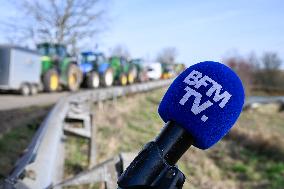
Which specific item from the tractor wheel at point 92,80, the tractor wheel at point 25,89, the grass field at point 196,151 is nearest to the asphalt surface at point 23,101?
the tractor wheel at point 25,89

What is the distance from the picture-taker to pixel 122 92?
16.8 m

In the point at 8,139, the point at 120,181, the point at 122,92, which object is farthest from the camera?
the point at 122,92

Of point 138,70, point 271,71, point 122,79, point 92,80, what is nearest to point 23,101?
point 92,80

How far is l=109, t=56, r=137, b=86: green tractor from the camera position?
26484 mm

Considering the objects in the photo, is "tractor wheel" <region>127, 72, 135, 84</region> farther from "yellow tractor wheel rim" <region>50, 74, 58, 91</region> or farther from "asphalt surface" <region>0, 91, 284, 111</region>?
"asphalt surface" <region>0, 91, 284, 111</region>

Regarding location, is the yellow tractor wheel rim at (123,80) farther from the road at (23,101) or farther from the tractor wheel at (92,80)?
the road at (23,101)

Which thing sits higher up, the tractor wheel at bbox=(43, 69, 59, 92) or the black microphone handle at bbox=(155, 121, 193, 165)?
the black microphone handle at bbox=(155, 121, 193, 165)

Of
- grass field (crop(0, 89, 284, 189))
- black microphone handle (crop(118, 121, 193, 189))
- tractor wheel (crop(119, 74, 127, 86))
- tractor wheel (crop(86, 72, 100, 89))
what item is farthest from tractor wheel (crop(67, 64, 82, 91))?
black microphone handle (crop(118, 121, 193, 189))

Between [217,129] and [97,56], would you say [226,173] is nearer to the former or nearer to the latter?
[217,129]

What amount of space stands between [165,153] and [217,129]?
20cm

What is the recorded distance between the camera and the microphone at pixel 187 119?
1403 mm

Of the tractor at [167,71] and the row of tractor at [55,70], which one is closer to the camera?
the row of tractor at [55,70]

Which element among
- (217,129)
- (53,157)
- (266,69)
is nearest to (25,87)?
(53,157)

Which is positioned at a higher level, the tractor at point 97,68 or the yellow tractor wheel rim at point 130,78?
the tractor at point 97,68
